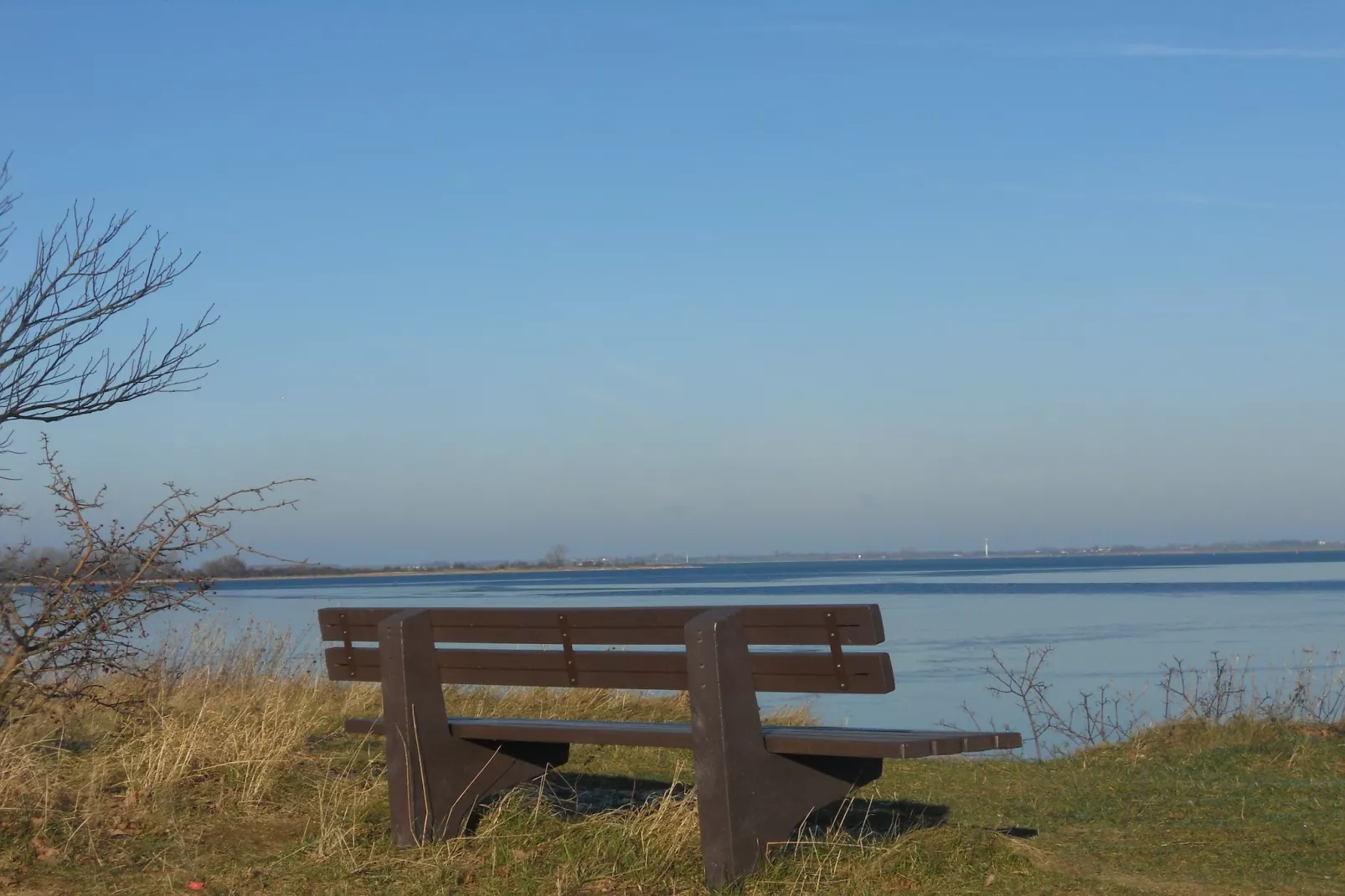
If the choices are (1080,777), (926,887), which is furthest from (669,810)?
(1080,777)

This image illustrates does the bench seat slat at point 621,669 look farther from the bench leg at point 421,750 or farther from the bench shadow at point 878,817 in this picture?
the bench shadow at point 878,817

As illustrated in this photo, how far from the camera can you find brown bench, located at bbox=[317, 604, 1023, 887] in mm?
4250

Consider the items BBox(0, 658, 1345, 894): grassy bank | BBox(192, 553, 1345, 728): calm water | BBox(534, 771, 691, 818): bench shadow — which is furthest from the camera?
BBox(192, 553, 1345, 728): calm water

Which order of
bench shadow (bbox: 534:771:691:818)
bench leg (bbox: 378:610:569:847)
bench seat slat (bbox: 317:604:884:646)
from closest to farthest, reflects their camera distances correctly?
bench seat slat (bbox: 317:604:884:646) < bench leg (bbox: 378:610:569:847) < bench shadow (bbox: 534:771:691:818)

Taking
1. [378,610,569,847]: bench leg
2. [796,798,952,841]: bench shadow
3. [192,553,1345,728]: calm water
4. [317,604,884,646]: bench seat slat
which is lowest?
[192,553,1345,728]: calm water

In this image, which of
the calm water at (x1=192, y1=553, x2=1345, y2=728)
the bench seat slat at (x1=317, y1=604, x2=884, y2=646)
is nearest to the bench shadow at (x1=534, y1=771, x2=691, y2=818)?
the bench seat slat at (x1=317, y1=604, x2=884, y2=646)

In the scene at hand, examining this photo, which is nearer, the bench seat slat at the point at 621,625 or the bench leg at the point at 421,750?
the bench seat slat at the point at 621,625

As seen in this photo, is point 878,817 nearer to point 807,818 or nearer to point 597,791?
point 807,818

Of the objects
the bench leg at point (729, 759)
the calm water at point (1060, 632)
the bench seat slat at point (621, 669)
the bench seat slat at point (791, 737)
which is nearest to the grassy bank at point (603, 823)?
the bench leg at point (729, 759)

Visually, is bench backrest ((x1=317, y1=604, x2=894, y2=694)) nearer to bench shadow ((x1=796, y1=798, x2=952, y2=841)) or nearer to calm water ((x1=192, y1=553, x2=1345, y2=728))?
bench shadow ((x1=796, y1=798, x2=952, y2=841))

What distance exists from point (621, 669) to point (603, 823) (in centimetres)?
69

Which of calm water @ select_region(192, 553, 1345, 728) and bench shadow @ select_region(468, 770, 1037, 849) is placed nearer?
bench shadow @ select_region(468, 770, 1037, 849)

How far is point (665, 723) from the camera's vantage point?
469 cm

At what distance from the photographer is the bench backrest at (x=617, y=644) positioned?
13.9 feet
